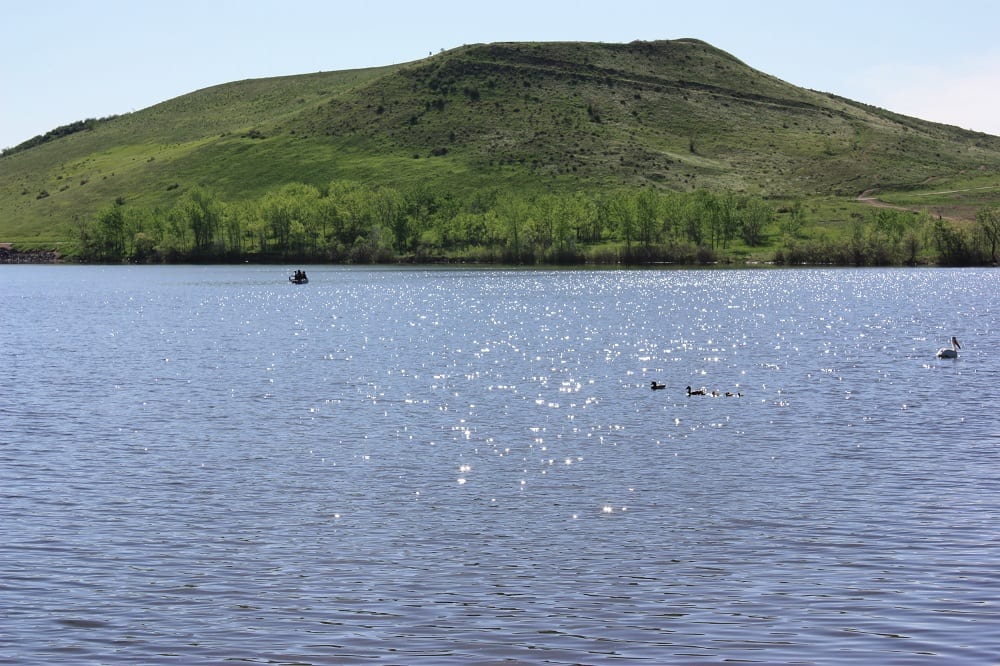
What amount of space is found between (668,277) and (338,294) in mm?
69880

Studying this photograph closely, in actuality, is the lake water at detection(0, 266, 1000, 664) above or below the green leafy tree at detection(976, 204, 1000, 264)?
below

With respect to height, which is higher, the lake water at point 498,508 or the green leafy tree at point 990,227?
the green leafy tree at point 990,227

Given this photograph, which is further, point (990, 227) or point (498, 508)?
point (990, 227)

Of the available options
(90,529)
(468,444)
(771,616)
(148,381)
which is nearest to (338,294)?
(148,381)

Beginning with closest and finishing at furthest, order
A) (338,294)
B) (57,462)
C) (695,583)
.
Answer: (695,583)
(57,462)
(338,294)

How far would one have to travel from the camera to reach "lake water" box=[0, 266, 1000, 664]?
19.8 m

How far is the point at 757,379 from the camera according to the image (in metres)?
59.0

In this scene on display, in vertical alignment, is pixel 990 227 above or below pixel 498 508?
above

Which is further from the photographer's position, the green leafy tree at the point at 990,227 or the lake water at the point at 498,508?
the green leafy tree at the point at 990,227

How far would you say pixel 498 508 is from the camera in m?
29.3

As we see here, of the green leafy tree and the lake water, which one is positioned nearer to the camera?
the lake water

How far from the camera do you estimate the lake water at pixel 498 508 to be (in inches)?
781

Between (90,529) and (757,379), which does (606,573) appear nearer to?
(90,529)

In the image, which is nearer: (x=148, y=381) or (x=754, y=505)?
(x=754, y=505)
